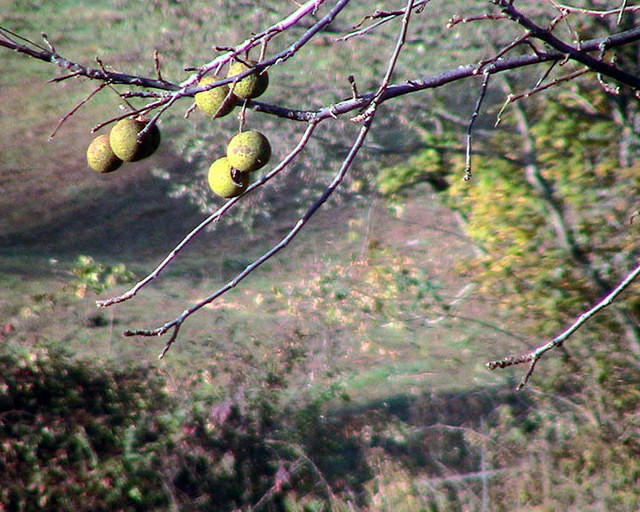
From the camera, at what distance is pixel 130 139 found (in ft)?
5.32

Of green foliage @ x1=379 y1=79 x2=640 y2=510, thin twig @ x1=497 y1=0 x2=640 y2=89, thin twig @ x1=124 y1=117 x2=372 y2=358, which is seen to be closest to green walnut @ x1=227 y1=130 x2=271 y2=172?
thin twig @ x1=124 y1=117 x2=372 y2=358

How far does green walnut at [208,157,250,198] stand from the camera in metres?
1.66

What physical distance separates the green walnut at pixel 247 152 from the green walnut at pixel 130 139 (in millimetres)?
198

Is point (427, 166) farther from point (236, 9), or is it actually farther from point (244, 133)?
point (244, 133)

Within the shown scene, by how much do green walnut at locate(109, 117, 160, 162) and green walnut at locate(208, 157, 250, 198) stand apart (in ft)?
0.53

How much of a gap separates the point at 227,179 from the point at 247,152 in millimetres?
100

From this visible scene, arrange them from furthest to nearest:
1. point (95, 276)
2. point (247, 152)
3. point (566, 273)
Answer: point (95, 276)
point (566, 273)
point (247, 152)

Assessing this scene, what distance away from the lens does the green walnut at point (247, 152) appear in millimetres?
1596

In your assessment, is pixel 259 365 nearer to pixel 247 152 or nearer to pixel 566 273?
pixel 566 273

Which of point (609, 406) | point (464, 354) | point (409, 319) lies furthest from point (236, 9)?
point (609, 406)

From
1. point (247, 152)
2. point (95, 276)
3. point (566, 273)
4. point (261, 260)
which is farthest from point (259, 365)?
point (247, 152)

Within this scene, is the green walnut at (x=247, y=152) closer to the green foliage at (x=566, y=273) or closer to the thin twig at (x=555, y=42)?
the thin twig at (x=555, y=42)

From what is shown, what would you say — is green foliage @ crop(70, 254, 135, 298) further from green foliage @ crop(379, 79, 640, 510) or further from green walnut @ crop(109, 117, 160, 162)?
green walnut @ crop(109, 117, 160, 162)

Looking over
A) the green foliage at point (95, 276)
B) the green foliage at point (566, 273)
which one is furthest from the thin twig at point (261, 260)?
the green foliage at point (95, 276)
